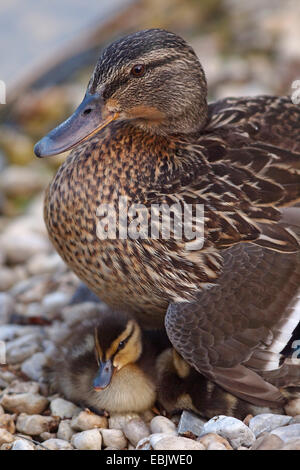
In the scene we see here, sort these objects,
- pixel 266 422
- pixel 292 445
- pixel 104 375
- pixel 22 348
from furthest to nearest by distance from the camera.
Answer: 1. pixel 22 348
2. pixel 104 375
3. pixel 266 422
4. pixel 292 445

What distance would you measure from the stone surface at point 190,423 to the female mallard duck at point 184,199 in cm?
16

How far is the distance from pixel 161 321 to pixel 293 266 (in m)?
0.58

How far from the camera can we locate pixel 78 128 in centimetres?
250

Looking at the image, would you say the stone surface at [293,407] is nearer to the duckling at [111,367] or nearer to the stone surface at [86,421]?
the duckling at [111,367]

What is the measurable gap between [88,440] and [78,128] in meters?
1.01

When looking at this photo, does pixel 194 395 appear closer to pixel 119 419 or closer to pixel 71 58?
pixel 119 419

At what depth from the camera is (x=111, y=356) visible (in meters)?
2.51

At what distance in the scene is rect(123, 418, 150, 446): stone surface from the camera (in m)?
2.42

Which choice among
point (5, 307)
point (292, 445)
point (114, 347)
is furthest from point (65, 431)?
point (5, 307)

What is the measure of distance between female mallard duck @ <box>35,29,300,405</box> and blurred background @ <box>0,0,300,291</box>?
1.16 meters

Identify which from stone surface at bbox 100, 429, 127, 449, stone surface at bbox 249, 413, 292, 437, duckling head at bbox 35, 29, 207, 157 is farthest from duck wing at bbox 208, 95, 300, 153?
stone surface at bbox 100, 429, 127, 449

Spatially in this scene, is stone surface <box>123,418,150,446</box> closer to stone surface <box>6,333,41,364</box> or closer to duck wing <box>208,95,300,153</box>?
stone surface <box>6,333,41,364</box>

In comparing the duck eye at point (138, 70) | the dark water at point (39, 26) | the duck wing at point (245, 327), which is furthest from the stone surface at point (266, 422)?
the dark water at point (39, 26)
